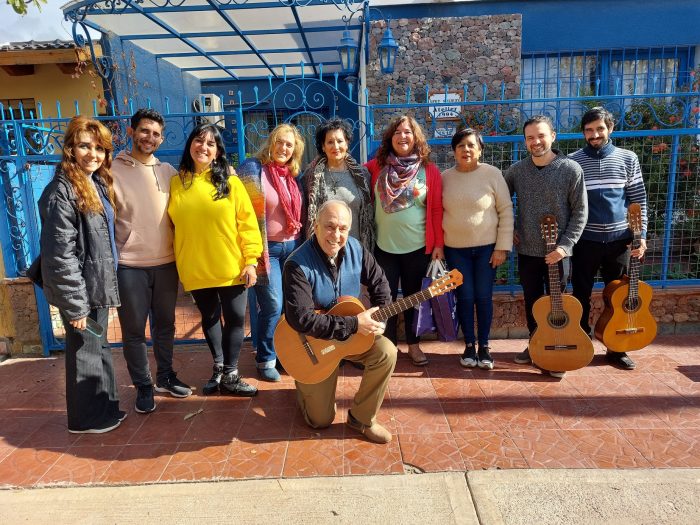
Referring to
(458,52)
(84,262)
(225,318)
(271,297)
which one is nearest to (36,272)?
(84,262)

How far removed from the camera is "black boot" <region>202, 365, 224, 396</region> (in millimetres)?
3627

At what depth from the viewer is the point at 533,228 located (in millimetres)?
3670

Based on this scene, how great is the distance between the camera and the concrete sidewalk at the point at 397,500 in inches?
89.8

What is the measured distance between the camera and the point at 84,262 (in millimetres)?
2906

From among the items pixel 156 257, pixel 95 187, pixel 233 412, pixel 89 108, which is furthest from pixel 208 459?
pixel 89 108

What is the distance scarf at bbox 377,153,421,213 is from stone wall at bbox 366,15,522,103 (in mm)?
4397

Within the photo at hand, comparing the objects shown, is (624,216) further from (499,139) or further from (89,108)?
(89,108)

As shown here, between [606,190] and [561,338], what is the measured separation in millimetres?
1139

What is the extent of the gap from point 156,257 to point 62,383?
160cm

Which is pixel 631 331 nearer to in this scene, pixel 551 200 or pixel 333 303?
pixel 551 200

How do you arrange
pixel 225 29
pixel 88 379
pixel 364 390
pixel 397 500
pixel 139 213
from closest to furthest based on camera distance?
pixel 397 500 < pixel 364 390 < pixel 88 379 < pixel 139 213 < pixel 225 29

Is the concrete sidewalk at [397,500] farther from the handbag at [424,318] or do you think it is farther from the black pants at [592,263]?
the black pants at [592,263]

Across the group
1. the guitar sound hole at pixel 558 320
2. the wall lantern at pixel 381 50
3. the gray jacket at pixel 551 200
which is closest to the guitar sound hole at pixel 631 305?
the guitar sound hole at pixel 558 320

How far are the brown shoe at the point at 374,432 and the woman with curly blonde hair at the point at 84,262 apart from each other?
1559 mm
